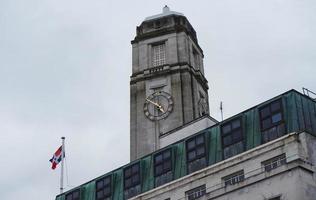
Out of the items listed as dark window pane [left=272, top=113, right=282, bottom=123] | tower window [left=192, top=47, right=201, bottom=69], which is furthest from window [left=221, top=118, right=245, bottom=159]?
tower window [left=192, top=47, right=201, bottom=69]

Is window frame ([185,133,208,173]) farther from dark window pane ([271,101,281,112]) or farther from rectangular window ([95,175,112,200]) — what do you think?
rectangular window ([95,175,112,200])

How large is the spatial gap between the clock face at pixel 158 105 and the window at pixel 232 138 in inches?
1458

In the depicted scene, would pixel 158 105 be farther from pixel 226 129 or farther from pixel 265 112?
pixel 265 112

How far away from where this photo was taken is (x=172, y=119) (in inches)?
4343

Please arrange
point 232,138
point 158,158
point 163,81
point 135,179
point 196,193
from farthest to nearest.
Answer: point 163,81, point 135,179, point 158,158, point 196,193, point 232,138

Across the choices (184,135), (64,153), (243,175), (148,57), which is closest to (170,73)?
(148,57)

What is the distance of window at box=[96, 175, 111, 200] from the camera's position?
82.9 metres

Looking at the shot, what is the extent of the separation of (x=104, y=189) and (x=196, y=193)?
550 inches

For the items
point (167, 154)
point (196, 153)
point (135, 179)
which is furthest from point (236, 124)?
point (135, 179)

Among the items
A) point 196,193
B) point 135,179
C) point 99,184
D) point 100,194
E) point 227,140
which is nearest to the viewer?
point 196,193

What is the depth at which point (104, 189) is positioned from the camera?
274 ft

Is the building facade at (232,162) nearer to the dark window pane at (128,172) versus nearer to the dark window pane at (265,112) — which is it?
the dark window pane at (265,112)

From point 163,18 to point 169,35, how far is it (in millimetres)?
3900

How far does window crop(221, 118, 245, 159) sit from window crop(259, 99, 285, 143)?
2.65 metres
